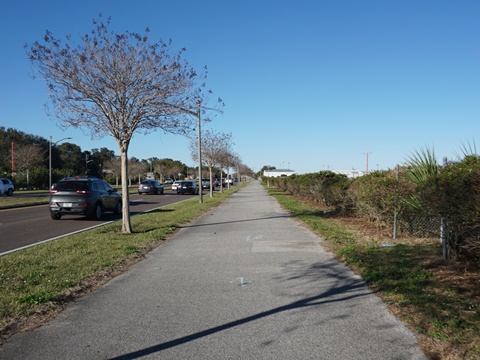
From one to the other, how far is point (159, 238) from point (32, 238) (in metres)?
3.78

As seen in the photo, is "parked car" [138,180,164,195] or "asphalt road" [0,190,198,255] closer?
"asphalt road" [0,190,198,255]

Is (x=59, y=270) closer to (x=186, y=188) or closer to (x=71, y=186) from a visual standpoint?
(x=71, y=186)

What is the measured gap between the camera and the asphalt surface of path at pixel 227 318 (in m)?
4.06

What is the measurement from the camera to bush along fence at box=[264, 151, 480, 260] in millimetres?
6324

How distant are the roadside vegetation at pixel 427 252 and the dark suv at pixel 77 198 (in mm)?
9545

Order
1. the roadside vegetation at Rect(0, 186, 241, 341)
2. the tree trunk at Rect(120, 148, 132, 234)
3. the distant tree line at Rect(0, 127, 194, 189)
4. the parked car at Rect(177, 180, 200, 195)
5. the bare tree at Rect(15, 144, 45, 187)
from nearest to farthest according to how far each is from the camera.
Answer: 1. the roadside vegetation at Rect(0, 186, 241, 341)
2. the tree trunk at Rect(120, 148, 132, 234)
3. the parked car at Rect(177, 180, 200, 195)
4. the distant tree line at Rect(0, 127, 194, 189)
5. the bare tree at Rect(15, 144, 45, 187)

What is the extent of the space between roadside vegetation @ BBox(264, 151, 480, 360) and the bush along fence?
0.02 m

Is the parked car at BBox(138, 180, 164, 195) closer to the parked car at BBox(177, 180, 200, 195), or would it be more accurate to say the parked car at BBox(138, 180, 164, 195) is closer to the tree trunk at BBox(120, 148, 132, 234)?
the parked car at BBox(177, 180, 200, 195)

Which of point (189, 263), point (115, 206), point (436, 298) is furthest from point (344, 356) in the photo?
point (115, 206)

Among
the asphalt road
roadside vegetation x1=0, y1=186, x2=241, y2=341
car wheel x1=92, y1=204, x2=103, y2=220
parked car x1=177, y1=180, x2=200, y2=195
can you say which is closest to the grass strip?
roadside vegetation x1=0, y1=186, x2=241, y2=341

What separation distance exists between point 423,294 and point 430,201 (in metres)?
2.14

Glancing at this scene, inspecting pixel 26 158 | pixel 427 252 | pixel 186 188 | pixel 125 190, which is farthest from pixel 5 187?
pixel 427 252

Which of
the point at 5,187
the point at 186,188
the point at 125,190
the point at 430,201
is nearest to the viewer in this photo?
the point at 430,201

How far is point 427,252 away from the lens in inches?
327
